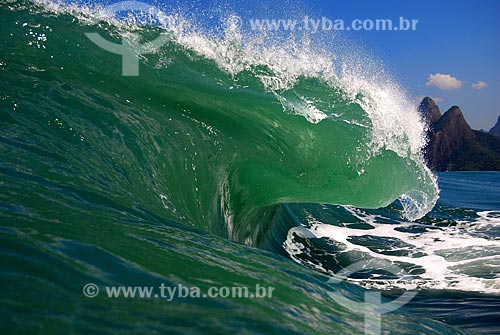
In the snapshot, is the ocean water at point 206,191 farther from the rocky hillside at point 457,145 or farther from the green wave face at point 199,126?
the rocky hillside at point 457,145

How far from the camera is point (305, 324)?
241cm

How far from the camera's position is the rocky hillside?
217ft

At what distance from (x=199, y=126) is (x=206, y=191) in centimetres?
81

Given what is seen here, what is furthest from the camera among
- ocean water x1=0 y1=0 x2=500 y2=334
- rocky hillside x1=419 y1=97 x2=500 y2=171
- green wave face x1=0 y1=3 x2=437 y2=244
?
rocky hillside x1=419 y1=97 x2=500 y2=171

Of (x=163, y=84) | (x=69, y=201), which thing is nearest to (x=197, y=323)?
(x=69, y=201)

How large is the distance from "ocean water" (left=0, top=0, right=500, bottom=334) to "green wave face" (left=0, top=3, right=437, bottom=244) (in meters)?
0.02

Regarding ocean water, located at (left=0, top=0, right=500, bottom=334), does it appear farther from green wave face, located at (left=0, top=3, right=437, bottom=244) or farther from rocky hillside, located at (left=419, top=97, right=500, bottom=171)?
rocky hillside, located at (left=419, top=97, right=500, bottom=171)

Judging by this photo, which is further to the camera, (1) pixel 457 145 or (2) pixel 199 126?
(1) pixel 457 145

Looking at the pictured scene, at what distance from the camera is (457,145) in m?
75.9

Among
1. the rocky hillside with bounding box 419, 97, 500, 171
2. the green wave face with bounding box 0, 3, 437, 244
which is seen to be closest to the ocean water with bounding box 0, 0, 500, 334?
the green wave face with bounding box 0, 3, 437, 244

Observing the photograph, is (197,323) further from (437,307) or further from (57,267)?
(437,307)

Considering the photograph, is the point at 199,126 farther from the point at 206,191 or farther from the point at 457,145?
the point at 457,145

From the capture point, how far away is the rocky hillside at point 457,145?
66062mm

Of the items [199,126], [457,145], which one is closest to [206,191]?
[199,126]
